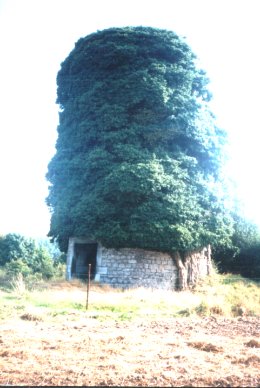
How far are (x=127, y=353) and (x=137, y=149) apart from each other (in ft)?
52.4

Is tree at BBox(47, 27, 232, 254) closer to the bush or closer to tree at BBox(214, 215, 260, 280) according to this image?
the bush

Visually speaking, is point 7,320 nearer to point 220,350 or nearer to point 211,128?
point 220,350

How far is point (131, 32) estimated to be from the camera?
83.5 feet

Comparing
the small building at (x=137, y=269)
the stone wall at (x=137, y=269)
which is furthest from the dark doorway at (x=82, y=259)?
the stone wall at (x=137, y=269)

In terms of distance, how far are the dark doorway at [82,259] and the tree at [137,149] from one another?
129 cm

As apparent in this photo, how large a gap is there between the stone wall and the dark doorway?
313 centimetres

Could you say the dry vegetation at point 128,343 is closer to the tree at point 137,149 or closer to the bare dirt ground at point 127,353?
the bare dirt ground at point 127,353

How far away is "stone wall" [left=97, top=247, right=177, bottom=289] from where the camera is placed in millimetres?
20875

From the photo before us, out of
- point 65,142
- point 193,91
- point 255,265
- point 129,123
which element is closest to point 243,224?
point 255,265

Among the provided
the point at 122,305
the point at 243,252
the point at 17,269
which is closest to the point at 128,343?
the point at 122,305

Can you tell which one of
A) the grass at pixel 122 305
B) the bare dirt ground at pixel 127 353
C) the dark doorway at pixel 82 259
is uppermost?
the dark doorway at pixel 82 259

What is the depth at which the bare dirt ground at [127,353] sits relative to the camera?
5.73 m

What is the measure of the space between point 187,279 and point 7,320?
13.4 metres

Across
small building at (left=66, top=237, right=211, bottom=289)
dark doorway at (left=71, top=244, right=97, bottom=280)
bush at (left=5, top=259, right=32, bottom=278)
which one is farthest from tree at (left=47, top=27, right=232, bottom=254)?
bush at (left=5, top=259, right=32, bottom=278)
